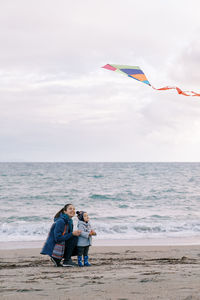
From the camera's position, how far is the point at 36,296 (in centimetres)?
396

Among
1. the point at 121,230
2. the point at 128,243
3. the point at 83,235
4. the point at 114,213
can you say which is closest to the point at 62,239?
the point at 83,235

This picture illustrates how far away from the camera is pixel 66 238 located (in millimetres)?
6016

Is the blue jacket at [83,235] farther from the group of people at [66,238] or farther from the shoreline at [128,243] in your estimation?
the shoreline at [128,243]

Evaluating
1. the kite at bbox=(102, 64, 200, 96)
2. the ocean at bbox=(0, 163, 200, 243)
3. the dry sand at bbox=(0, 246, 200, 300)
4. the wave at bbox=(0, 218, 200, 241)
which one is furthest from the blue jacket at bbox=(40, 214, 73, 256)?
the wave at bbox=(0, 218, 200, 241)

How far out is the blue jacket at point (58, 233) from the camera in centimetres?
600

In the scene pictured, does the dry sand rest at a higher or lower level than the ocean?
higher

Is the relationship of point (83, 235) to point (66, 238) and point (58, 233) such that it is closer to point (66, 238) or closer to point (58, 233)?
point (66, 238)

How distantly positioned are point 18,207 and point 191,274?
1563cm

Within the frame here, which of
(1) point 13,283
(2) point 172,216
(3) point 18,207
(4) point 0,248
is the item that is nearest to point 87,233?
(1) point 13,283

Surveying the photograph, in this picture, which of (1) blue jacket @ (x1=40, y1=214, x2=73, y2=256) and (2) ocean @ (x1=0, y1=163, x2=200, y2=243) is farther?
(2) ocean @ (x1=0, y1=163, x2=200, y2=243)

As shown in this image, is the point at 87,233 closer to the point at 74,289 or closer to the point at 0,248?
the point at 74,289

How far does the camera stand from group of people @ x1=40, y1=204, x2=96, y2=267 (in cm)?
603

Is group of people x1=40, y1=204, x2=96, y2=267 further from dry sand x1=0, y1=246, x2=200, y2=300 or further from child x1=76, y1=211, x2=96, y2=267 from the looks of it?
dry sand x1=0, y1=246, x2=200, y2=300

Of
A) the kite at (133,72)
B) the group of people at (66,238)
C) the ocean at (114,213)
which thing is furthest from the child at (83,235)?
the ocean at (114,213)
